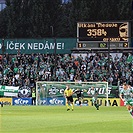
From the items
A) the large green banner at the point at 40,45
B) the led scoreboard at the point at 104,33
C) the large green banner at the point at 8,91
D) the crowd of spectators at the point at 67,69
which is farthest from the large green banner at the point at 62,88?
the large green banner at the point at 40,45

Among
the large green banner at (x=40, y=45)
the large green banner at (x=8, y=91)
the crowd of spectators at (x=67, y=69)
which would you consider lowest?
the large green banner at (x=8, y=91)

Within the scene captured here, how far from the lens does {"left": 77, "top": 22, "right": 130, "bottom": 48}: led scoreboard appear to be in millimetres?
58594

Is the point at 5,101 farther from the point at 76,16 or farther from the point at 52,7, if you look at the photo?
the point at 52,7

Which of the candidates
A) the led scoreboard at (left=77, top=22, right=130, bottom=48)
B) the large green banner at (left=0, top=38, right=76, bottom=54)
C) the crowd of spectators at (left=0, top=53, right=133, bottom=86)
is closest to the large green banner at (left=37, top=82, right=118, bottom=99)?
the crowd of spectators at (left=0, top=53, right=133, bottom=86)

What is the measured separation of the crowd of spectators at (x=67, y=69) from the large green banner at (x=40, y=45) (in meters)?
2.08

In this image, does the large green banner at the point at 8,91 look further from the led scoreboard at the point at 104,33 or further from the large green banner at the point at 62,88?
the led scoreboard at the point at 104,33

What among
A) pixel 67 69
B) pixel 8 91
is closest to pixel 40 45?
pixel 67 69

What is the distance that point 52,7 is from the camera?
277 ft

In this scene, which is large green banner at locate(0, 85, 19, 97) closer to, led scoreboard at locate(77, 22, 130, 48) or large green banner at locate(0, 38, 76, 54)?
led scoreboard at locate(77, 22, 130, 48)

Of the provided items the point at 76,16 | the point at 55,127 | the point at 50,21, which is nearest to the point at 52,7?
the point at 50,21

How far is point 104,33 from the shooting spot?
58812 millimetres

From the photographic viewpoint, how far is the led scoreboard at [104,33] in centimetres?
5859

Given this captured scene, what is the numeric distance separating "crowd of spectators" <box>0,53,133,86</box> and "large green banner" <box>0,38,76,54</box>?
2.08 metres

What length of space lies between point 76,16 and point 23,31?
1077cm
